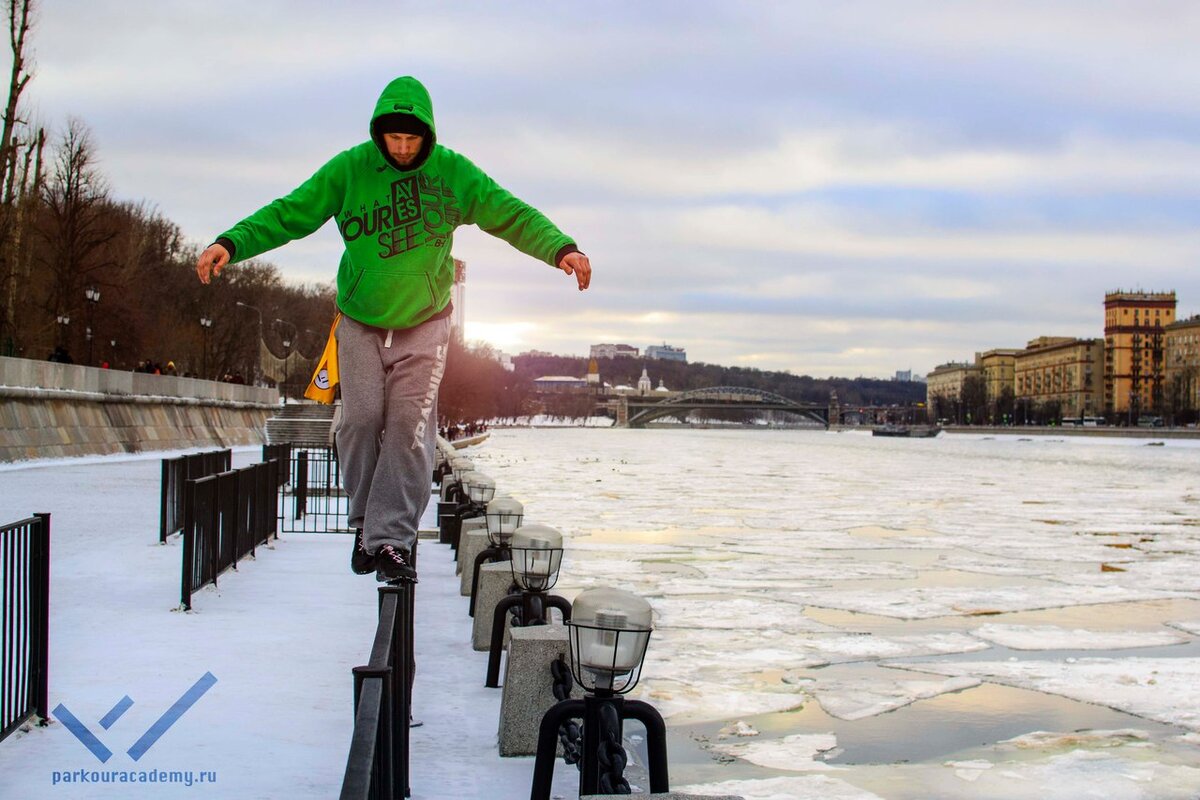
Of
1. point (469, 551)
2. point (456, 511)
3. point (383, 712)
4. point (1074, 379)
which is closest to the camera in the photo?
point (383, 712)

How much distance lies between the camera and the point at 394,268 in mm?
4355

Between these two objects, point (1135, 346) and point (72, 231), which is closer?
point (72, 231)

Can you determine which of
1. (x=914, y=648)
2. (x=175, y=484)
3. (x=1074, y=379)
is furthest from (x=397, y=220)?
(x=1074, y=379)

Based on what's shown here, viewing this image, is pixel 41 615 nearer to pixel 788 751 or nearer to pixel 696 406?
pixel 788 751

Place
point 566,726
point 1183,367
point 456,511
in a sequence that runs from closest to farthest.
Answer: point 566,726, point 456,511, point 1183,367

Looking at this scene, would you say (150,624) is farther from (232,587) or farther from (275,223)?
(275,223)

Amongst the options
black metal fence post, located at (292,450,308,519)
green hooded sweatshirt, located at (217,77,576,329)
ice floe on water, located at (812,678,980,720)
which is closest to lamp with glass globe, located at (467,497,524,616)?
ice floe on water, located at (812,678,980,720)

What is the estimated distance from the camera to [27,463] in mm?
23656

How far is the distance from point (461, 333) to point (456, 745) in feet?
242

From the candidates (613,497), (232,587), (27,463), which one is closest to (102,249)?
(27,463)

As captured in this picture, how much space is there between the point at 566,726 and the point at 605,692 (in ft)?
1.65

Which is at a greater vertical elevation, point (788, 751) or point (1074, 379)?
point (1074, 379)

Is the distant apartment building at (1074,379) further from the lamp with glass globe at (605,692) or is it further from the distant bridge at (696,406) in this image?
the lamp with glass globe at (605,692)

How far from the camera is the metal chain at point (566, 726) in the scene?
410 centimetres
